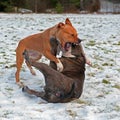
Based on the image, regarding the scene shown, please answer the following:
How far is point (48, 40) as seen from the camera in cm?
489

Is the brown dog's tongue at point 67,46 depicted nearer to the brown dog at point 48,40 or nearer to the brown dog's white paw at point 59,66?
the brown dog at point 48,40

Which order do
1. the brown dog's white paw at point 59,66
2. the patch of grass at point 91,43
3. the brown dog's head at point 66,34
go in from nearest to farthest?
the brown dog's head at point 66,34, the brown dog's white paw at point 59,66, the patch of grass at point 91,43

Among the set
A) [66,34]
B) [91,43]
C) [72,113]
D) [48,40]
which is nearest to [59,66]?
[48,40]

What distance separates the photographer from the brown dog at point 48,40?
4625 mm

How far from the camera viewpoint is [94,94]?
201 inches

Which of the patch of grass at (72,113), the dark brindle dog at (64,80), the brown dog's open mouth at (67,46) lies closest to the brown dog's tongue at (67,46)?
the brown dog's open mouth at (67,46)

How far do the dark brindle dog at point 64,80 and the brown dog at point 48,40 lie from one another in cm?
10

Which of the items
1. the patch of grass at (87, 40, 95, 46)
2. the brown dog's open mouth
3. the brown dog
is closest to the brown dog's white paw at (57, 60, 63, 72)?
the brown dog

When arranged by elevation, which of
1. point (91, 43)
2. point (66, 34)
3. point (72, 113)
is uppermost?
point (66, 34)

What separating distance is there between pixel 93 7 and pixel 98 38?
17.8 meters

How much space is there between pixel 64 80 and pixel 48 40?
1.93 ft

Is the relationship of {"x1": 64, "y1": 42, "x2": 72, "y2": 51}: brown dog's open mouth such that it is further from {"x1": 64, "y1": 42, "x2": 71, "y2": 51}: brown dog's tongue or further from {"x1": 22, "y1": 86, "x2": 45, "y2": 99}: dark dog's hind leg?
{"x1": 22, "y1": 86, "x2": 45, "y2": 99}: dark dog's hind leg

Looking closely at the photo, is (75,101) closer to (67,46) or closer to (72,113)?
(72,113)

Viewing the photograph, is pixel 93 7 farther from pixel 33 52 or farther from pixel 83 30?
pixel 33 52
